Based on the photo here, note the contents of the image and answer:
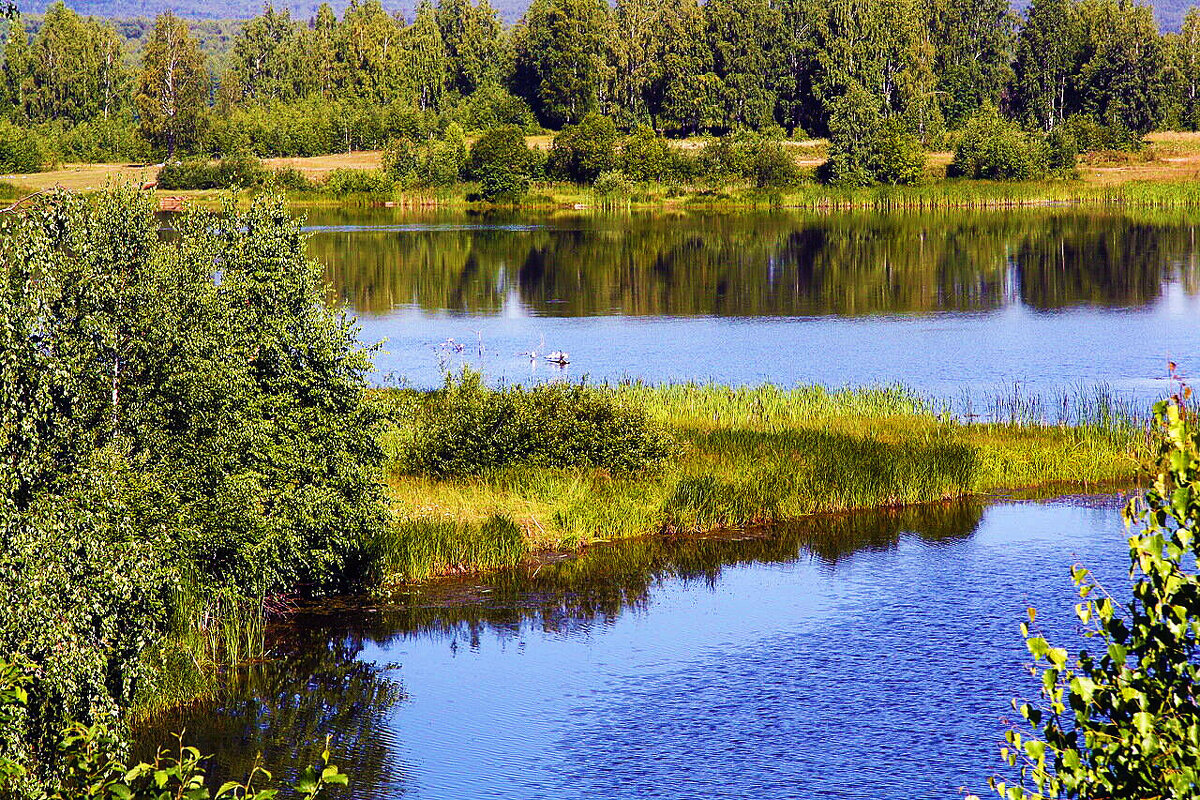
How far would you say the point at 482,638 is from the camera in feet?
72.6

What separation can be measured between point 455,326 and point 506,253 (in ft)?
102

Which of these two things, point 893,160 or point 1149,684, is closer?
point 1149,684

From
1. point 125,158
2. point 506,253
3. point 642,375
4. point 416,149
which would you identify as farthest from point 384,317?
point 125,158

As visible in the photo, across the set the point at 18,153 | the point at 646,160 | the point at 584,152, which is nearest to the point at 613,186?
the point at 646,160

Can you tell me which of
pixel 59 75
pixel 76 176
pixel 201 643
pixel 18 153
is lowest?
pixel 201 643

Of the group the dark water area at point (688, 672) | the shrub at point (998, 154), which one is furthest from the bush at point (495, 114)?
the dark water area at point (688, 672)

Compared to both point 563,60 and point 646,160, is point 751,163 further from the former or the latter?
point 563,60

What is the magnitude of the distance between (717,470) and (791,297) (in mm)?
40444

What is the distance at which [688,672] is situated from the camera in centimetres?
2045

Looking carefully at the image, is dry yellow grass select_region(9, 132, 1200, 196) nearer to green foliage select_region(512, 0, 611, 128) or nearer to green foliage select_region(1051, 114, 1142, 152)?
green foliage select_region(1051, 114, 1142, 152)

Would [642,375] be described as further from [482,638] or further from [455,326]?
[482,638]

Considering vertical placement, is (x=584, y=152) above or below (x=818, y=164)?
above

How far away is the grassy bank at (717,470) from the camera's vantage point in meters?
25.4

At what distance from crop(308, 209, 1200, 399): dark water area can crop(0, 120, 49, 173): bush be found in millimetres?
40226
